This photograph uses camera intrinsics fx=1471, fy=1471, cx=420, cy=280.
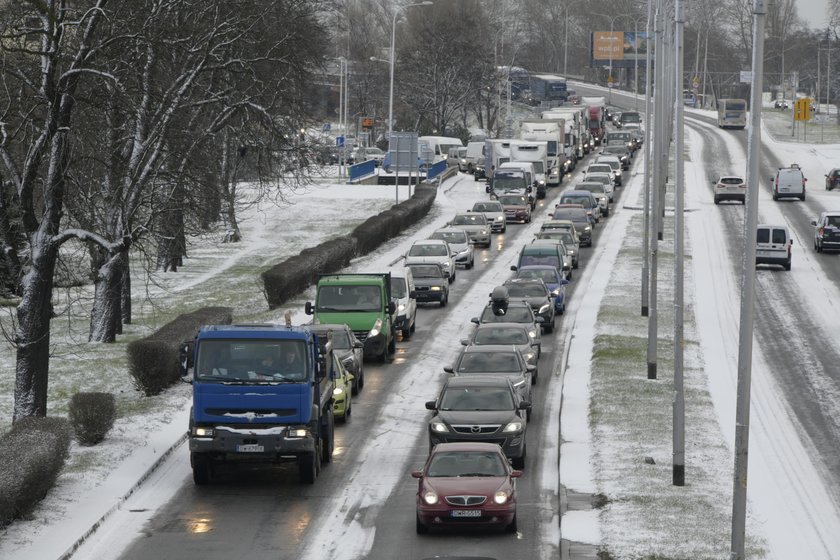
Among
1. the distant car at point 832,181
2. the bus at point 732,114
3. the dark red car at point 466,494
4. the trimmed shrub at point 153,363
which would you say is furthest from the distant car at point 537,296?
the bus at point 732,114

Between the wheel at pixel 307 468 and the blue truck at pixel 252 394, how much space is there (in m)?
0.43

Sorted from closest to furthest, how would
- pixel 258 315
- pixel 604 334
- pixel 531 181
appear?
pixel 604 334 → pixel 258 315 → pixel 531 181

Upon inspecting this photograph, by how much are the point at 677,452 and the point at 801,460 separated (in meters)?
5.11

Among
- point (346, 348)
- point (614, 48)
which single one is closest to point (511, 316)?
point (346, 348)

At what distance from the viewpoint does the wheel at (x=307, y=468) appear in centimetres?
2344

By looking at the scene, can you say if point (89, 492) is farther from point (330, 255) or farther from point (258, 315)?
point (330, 255)

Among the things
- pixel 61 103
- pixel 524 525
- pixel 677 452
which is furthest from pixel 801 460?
pixel 61 103

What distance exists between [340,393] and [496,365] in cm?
327

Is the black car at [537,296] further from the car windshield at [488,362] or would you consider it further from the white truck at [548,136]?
the white truck at [548,136]

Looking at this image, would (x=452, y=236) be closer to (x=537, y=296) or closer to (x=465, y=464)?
(x=537, y=296)

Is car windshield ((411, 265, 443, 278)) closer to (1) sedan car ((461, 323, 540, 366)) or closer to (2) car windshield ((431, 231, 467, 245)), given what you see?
(2) car windshield ((431, 231, 467, 245))

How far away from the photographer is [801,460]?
2752 cm

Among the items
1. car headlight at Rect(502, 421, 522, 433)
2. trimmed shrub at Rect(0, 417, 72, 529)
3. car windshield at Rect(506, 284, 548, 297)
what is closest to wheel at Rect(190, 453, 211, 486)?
trimmed shrub at Rect(0, 417, 72, 529)

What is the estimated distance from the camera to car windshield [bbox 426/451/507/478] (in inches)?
828
